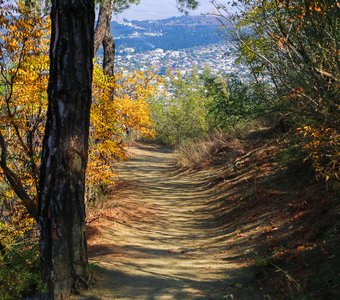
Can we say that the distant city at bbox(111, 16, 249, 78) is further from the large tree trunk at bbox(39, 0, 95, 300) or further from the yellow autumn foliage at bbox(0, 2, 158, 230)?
the large tree trunk at bbox(39, 0, 95, 300)

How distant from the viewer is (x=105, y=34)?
1301 cm

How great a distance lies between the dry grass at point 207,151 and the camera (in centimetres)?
1838

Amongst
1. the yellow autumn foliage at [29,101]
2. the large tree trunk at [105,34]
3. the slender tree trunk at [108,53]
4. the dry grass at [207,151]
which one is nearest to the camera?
the yellow autumn foliage at [29,101]

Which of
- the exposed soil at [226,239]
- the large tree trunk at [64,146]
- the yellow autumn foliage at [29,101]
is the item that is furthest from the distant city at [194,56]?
the large tree trunk at [64,146]

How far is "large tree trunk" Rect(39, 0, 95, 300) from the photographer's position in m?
5.13

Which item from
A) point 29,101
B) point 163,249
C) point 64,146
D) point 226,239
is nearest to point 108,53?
point 29,101

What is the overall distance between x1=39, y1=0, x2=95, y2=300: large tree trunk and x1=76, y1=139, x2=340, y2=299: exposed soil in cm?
60

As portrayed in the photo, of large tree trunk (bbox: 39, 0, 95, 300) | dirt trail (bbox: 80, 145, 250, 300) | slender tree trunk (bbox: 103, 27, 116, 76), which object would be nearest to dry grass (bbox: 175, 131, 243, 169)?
dirt trail (bbox: 80, 145, 250, 300)

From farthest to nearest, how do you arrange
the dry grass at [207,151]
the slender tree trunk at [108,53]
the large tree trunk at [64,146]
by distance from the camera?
1. the dry grass at [207,151]
2. the slender tree trunk at [108,53]
3. the large tree trunk at [64,146]

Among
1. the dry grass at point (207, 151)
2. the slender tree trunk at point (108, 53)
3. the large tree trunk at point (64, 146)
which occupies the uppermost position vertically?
the slender tree trunk at point (108, 53)

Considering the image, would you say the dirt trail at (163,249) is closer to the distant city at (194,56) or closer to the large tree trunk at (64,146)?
the large tree trunk at (64,146)

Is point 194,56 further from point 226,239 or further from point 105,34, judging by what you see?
point 226,239

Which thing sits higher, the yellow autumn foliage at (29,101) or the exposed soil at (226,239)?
the yellow autumn foliage at (29,101)

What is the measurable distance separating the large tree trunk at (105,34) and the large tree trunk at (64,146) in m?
6.87
